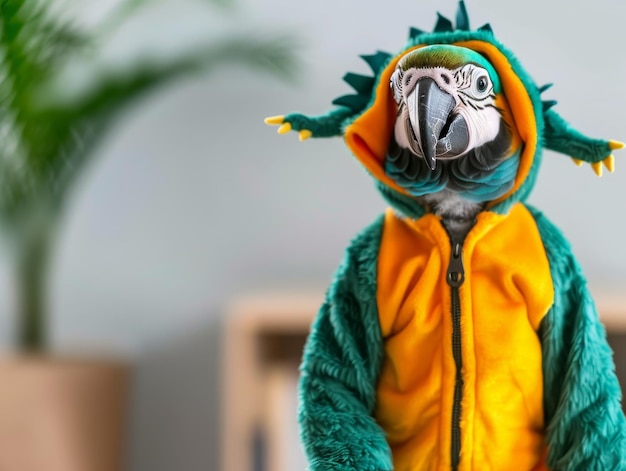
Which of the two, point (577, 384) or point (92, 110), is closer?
point (577, 384)

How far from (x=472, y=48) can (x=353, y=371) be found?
24cm

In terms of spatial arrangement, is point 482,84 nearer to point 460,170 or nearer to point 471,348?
point 460,170

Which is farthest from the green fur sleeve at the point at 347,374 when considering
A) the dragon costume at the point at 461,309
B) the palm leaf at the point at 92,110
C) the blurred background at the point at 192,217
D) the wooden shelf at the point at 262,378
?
the palm leaf at the point at 92,110

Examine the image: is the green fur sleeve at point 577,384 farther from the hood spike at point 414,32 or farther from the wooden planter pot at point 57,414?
the wooden planter pot at point 57,414

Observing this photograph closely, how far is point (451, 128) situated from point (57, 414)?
913mm

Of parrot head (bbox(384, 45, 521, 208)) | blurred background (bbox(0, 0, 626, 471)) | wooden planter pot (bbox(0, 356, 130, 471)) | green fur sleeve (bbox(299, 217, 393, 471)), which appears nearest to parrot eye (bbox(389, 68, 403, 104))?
parrot head (bbox(384, 45, 521, 208))

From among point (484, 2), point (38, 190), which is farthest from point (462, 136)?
point (38, 190)

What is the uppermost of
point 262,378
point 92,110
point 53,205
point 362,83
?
point 92,110

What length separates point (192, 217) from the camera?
1415 mm

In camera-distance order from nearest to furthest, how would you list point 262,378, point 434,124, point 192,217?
point 434,124, point 262,378, point 192,217

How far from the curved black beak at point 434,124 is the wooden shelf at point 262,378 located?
2.15ft

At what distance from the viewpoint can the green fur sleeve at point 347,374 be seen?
0.49m

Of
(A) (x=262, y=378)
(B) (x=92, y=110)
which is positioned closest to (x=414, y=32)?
(A) (x=262, y=378)

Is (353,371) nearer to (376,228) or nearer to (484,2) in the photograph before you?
(376,228)
